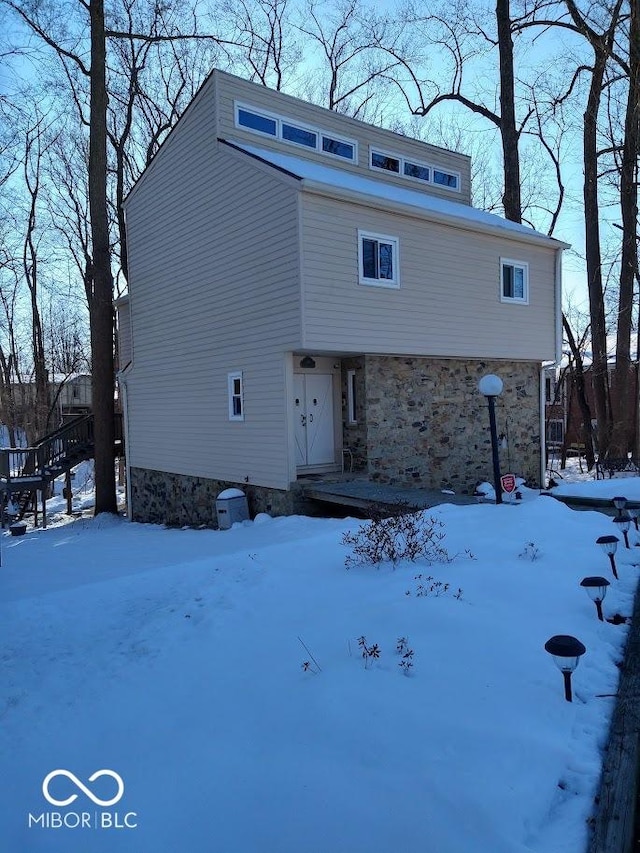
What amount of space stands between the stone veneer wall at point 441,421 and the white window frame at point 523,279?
4.47 feet

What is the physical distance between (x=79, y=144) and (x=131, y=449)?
13.0m

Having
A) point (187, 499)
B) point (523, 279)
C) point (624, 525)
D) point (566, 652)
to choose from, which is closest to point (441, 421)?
point (523, 279)

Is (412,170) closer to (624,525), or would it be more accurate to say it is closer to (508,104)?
(508,104)

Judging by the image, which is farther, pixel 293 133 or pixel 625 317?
pixel 625 317

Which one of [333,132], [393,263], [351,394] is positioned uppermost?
[333,132]

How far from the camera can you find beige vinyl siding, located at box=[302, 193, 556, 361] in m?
10.1

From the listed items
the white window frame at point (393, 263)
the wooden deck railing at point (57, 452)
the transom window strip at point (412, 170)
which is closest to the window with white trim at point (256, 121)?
the transom window strip at point (412, 170)

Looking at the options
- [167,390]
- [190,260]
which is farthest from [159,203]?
[167,390]

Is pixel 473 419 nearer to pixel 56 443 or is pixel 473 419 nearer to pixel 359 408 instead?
pixel 359 408

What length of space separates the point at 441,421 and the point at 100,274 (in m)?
9.37

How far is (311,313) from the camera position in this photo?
9906mm

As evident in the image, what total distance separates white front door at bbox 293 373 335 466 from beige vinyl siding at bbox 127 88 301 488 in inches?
25.0

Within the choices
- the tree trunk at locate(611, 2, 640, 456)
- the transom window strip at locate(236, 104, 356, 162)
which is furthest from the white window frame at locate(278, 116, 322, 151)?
the tree trunk at locate(611, 2, 640, 456)

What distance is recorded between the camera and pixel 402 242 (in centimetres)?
1134
